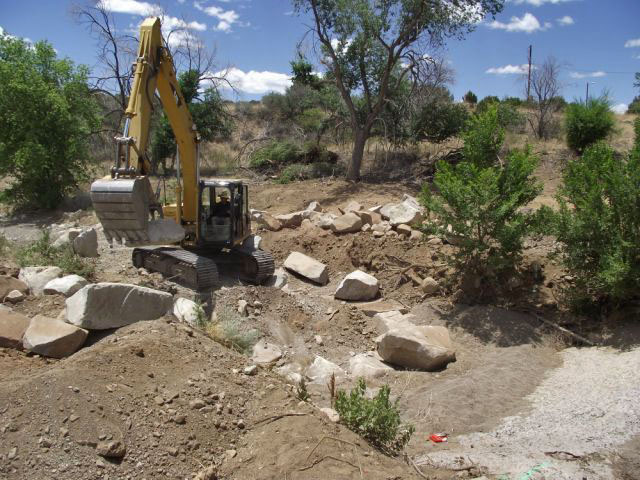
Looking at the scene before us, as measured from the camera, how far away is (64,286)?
7.73 meters

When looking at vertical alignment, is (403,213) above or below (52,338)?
above

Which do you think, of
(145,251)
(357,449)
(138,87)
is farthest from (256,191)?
(357,449)

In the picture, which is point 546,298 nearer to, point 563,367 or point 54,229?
point 563,367

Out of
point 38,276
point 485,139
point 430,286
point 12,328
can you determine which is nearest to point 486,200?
point 485,139

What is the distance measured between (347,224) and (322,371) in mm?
5890

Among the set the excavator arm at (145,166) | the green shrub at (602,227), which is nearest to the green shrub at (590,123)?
the green shrub at (602,227)

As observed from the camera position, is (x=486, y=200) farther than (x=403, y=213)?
No

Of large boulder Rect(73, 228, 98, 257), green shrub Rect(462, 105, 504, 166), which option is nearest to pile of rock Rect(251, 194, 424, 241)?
green shrub Rect(462, 105, 504, 166)

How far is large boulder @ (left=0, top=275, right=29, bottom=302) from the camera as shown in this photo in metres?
7.53

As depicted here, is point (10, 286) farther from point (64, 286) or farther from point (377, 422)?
point (377, 422)

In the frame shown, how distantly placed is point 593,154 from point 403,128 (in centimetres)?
1320

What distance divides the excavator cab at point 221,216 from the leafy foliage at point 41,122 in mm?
8615

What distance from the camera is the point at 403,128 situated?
71.0 ft

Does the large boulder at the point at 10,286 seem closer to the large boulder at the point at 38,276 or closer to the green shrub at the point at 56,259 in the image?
the large boulder at the point at 38,276
